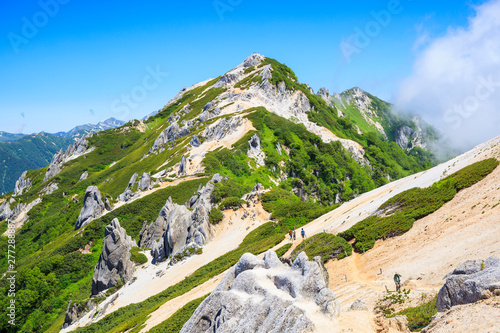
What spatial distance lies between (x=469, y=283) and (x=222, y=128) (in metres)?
95.1

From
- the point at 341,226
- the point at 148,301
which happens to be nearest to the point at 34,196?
the point at 148,301

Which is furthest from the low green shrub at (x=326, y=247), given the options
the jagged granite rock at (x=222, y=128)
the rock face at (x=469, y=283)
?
the jagged granite rock at (x=222, y=128)

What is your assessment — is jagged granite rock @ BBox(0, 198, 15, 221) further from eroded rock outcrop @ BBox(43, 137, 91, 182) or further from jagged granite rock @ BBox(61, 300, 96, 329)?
jagged granite rock @ BBox(61, 300, 96, 329)

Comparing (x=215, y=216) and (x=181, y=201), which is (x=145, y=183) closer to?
(x=181, y=201)

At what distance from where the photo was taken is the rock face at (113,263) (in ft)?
155

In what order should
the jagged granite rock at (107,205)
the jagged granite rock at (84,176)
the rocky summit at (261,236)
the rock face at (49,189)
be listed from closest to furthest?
1. the rocky summit at (261,236)
2. the jagged granite rock at (107,205)
3. the rock face at (49,189)
4. the jagged granite rock at (84,176)

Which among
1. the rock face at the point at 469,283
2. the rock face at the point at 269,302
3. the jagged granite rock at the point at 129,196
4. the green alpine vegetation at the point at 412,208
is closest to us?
the rock face at the point at 469,283

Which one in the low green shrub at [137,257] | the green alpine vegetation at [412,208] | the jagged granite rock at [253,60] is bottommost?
the green alpine vegetation at [412,208]

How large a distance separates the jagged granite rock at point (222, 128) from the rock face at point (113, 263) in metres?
55.4

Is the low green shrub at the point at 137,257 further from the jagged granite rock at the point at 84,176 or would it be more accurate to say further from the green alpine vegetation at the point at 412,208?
the jagged granite rock at the point at 84,176

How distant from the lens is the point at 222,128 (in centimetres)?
10319

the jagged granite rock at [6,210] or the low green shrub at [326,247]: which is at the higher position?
the jagged granite rock at [6,210]

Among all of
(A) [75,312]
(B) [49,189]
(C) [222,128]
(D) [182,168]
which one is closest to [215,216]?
(A) [75,312]

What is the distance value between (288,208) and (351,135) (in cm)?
10289
